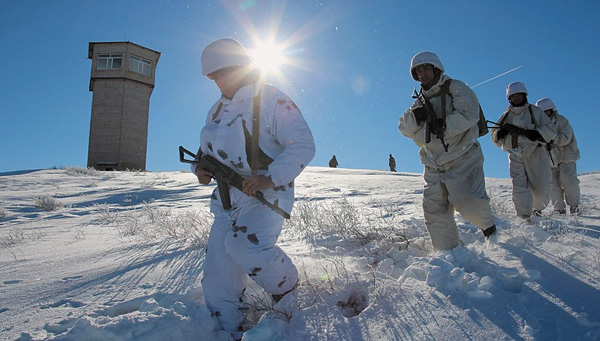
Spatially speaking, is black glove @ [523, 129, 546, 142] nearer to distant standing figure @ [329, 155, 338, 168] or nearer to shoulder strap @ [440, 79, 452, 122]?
shoulder strap @ [440, 79, 452, 122]

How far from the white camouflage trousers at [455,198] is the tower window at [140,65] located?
2624cm

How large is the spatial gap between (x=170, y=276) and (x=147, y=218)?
9.69ft

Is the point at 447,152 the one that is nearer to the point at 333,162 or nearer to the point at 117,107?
the point at 333,162

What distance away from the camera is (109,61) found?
24.5 meters

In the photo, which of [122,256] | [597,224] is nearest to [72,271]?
[122,256]

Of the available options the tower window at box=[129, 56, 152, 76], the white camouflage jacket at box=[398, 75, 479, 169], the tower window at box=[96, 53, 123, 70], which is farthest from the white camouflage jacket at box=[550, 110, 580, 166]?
the tower window at box=[96, 53, 123, 70]

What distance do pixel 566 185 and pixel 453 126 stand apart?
4420 mm

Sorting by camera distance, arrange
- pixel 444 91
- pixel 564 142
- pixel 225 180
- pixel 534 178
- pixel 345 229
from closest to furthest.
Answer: pixel 225 180, pixel 444 91, pixel 345 229, pixel 534 178, pixel 564 142

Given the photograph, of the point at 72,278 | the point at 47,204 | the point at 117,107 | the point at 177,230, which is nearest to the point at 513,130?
the point at 177,230

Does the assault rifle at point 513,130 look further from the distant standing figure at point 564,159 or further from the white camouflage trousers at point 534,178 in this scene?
the distant standing figure at point 564,159

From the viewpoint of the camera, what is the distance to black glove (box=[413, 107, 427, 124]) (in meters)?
3.01

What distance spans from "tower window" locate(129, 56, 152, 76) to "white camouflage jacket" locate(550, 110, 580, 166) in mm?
A: 25634

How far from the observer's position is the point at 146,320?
1.78m

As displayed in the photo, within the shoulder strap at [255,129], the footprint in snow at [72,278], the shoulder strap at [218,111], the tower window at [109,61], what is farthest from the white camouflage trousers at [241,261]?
the tower window at [109,61]
